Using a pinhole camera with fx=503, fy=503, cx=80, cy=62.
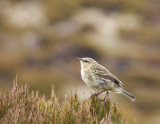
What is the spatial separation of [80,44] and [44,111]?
4011 cm

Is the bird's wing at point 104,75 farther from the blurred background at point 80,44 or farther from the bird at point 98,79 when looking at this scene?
the blurred background at point 80,44

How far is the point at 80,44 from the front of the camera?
1870 inches

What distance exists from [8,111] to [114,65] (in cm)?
3940

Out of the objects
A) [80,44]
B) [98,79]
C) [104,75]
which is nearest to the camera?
[98,79]

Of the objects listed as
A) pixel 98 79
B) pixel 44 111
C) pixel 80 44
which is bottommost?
pixel 44 111

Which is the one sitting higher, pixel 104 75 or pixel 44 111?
pixel 104 75

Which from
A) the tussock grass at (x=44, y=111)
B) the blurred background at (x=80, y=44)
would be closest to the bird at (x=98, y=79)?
the tussock grass at (x=44, y=111)

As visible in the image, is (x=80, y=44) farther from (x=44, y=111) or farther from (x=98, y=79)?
(x=44, y=111)

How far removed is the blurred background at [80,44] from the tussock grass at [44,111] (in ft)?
67.2

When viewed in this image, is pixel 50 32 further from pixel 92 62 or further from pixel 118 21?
pixel 92 62

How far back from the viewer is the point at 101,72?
29.2 feet

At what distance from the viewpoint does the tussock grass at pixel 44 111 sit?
6.61 metres

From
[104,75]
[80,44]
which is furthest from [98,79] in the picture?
[80,44]

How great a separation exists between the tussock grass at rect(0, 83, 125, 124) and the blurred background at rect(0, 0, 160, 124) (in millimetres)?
20492
